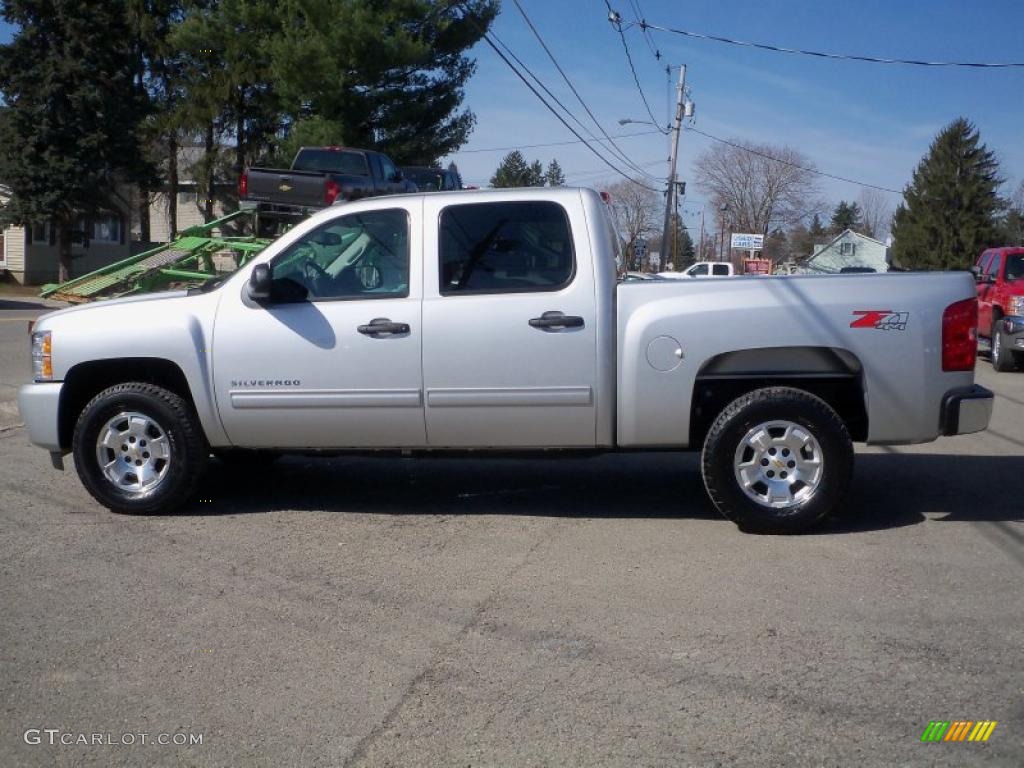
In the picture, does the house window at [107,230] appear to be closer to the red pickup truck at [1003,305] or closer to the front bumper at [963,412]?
the red pickup truck at [1003,305]

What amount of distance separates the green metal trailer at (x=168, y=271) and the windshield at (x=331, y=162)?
5.40 meters

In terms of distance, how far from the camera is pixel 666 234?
3931cm

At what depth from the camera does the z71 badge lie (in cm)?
615

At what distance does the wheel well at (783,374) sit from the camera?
20.7 feet

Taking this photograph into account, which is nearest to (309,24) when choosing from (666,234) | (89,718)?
(666,234)

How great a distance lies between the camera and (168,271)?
11.2 m

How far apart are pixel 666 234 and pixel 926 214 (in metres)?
25.8

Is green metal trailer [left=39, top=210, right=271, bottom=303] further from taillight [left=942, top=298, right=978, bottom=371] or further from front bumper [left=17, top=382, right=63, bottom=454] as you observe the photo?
taillight [left=942, top=298, right=978, bottom=371]

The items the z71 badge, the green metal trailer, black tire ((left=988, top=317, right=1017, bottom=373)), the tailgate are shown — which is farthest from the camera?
black tire ((left=988, top=317, right=1017, bottom=373))

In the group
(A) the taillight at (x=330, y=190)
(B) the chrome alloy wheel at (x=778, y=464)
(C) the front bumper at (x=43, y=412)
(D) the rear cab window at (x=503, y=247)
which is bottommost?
(B) the chrome alloy wheel at (x=778, y=464)

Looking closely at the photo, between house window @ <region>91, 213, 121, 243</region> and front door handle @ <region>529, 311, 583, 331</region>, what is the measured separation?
129ft

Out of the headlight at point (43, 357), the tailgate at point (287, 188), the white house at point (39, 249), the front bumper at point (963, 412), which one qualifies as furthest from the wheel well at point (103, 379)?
the white house at point (39, 249)
